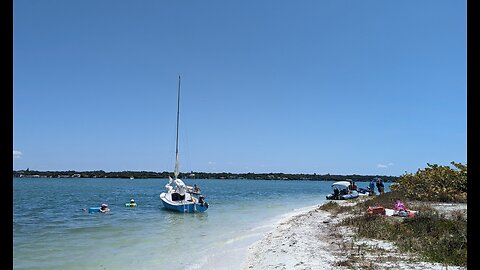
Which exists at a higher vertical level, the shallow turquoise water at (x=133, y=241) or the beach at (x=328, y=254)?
the beach at (x=328, y=254)

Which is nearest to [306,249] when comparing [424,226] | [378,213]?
[424,226]

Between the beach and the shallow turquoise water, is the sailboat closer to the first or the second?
the shallow turquoise water

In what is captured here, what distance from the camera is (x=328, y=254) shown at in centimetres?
1164

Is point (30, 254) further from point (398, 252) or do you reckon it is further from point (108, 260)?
point (398, 252)

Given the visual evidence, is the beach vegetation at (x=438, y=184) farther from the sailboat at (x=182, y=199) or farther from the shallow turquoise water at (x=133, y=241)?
the sailboat at (x=182, y=199)

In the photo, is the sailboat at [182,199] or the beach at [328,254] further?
the sailboat at [182,199]

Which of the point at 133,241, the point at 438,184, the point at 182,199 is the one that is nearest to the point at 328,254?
the point at 133,241

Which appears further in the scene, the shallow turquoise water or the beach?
the shallow turquoise water

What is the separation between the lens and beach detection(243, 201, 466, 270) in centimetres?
985

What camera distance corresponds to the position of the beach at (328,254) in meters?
9.85

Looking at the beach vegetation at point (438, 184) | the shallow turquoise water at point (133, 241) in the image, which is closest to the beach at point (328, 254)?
the shallow turquoise water at point (133, 241)

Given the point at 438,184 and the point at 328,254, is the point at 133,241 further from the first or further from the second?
the point at 438,184

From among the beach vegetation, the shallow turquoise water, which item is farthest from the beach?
the beach vegetation
